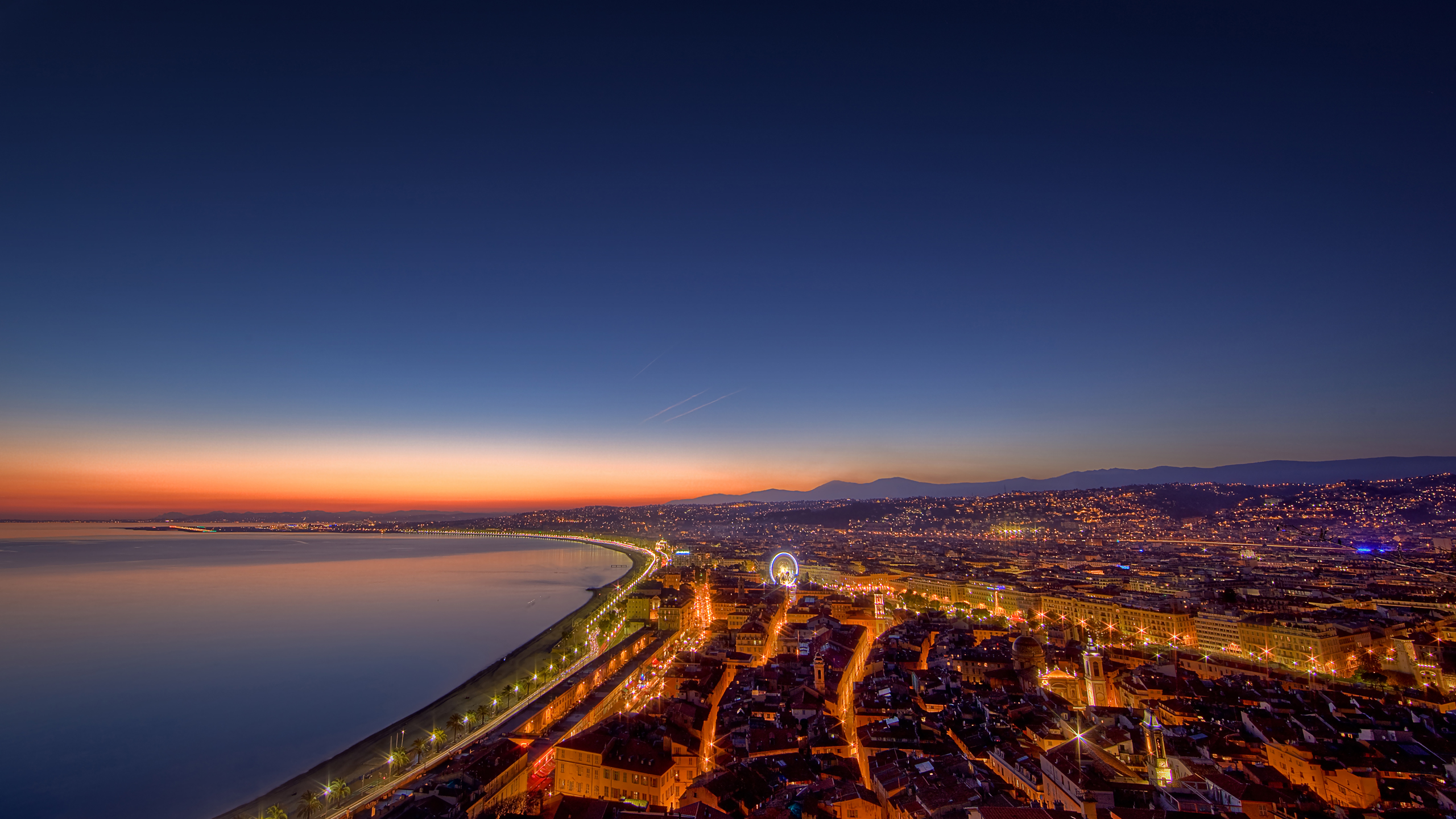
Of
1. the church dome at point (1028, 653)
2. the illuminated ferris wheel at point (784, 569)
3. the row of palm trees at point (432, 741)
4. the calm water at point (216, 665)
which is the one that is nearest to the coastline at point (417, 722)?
the row of palm trees at point (432, 741)

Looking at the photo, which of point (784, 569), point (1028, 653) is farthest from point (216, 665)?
point (784, 569)

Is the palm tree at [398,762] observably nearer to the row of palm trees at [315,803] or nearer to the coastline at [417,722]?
the coastline at [417,722]

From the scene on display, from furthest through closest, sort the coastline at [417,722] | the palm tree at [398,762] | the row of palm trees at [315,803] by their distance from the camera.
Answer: the palm tree at [398,762]
the coastline at [417,722]
the row of palm trees at [315,803]

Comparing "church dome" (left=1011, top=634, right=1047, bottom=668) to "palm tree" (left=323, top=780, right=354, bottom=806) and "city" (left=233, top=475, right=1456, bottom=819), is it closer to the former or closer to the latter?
"city" (left=233, top=475, right=1456, bottom=819)

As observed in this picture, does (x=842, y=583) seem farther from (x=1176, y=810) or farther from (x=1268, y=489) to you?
(x=1268, y=489)

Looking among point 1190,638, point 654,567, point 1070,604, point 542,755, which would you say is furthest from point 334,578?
point 1190,638

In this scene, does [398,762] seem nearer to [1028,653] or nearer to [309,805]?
[309,805]
